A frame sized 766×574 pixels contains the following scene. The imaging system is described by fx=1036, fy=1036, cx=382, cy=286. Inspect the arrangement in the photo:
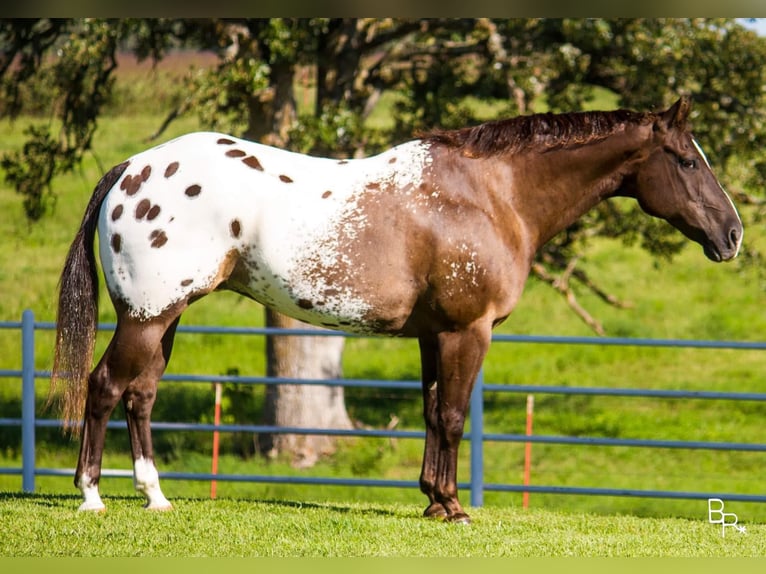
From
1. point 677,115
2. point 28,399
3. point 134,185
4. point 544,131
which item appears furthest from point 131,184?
point 677,115

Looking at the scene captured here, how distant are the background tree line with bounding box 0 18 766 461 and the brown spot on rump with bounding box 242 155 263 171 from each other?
14.3 feet

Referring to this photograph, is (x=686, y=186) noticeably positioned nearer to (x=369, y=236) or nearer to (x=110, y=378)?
(x=369, y=236)

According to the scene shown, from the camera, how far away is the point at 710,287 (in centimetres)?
1667

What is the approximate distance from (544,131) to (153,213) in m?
2.09

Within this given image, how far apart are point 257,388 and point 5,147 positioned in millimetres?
7843

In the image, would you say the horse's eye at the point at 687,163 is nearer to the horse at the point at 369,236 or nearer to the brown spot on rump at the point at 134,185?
the horse at the point at 369,236

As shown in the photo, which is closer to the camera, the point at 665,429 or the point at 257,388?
the point at 665,429

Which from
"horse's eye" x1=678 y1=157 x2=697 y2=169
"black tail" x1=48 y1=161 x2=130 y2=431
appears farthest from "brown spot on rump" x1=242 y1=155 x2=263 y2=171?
"horse's eye" x1=678 y1=157 x2=697 y2=169

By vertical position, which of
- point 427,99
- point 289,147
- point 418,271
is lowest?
point 418,271

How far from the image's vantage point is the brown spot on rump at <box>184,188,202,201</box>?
5211mm

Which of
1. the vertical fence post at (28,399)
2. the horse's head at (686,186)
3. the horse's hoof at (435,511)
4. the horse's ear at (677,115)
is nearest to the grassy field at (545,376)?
the vertical fence post at (28,399)

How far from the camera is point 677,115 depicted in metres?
5.41

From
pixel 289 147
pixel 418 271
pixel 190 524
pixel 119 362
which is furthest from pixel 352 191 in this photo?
pixel 289 147

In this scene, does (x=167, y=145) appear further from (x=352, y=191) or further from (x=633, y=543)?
(x=633, y=543)
